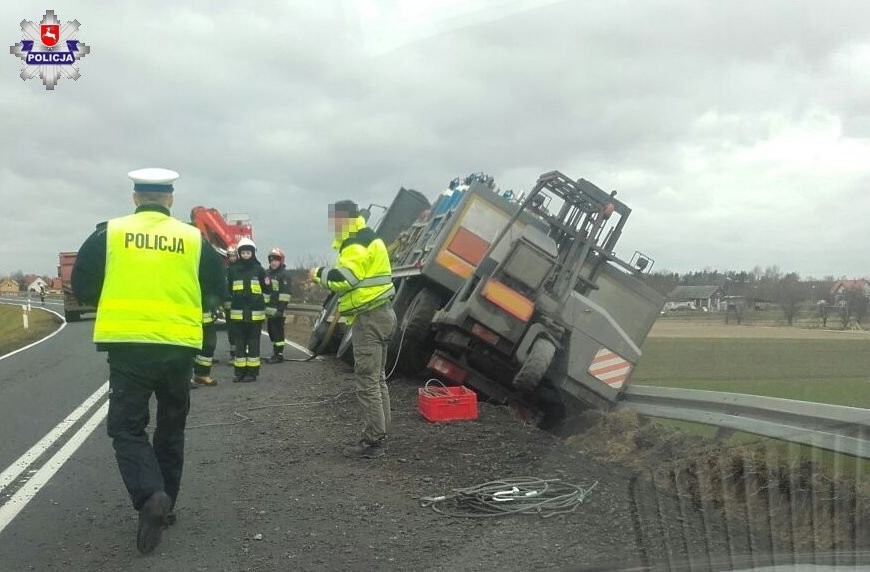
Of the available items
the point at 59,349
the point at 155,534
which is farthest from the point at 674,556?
the point at 59,349

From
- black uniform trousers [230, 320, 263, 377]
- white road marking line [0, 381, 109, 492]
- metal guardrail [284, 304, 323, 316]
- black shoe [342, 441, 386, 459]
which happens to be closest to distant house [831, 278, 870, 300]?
black shoe [342, 441, 386, 459]

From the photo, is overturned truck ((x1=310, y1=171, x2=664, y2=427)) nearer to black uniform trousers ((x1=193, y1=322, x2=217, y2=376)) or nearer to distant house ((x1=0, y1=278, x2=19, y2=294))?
black uniform trousers ((x1=193, y1=322, x2=217, y2=376))

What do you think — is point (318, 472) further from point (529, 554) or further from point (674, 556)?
point (674, 556)

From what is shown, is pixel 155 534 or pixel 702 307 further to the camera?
pixel 702 307

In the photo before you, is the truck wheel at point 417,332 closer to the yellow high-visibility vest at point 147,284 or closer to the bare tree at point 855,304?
the bare tree at point 855,304

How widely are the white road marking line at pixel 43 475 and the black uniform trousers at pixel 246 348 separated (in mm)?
2649

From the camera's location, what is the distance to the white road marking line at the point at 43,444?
597 cm

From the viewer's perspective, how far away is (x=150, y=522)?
422 centimetres

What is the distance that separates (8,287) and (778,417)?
4886 inches

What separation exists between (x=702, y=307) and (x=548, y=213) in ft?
8.65

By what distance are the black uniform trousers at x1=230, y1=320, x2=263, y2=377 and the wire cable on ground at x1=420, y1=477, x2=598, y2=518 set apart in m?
5.88

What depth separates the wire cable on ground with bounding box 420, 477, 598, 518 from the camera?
4.96 metres

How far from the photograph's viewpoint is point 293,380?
11008mm

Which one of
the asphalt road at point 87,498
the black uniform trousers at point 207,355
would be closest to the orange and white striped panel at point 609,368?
the asphalt road at point 87,498
